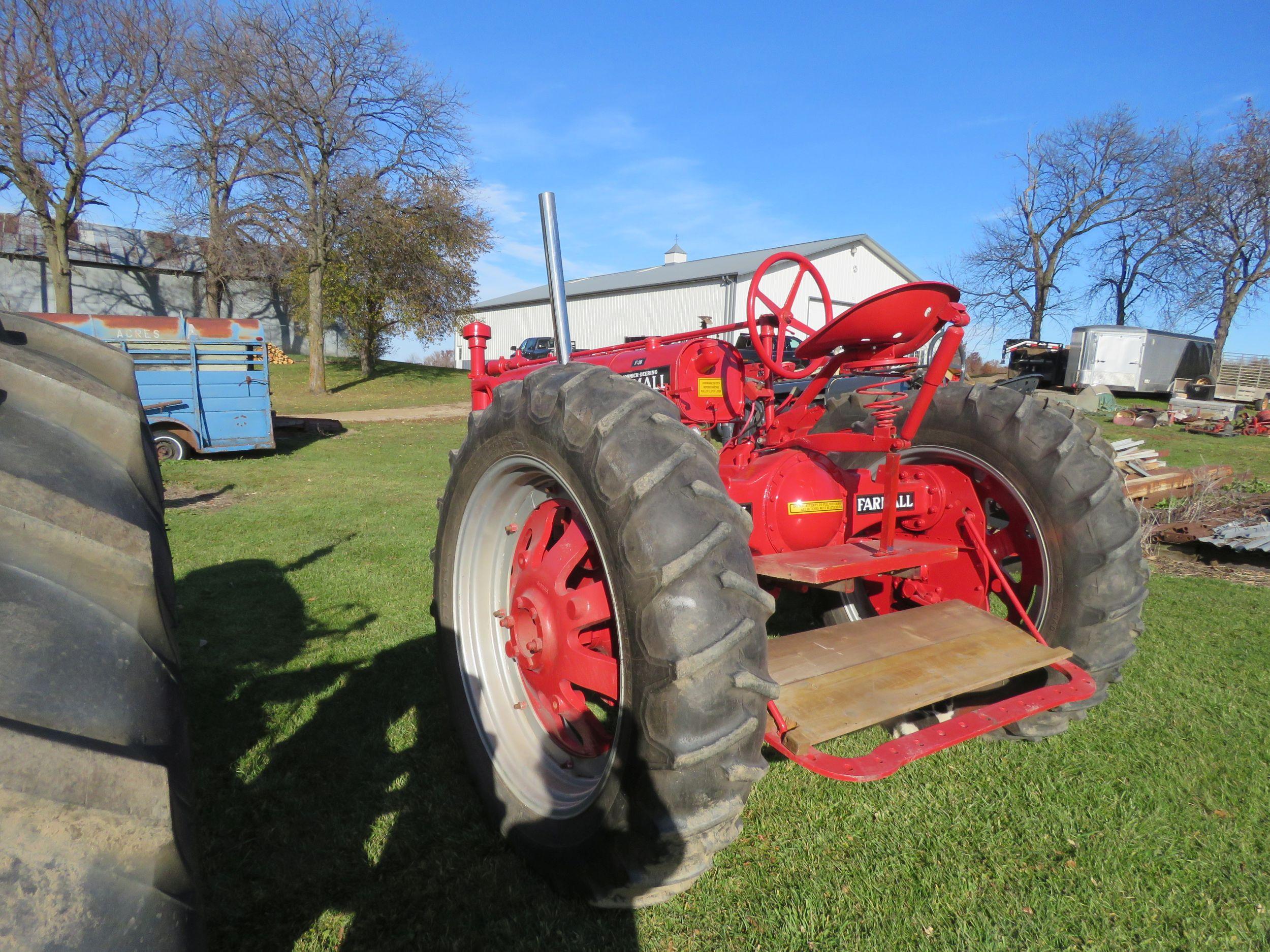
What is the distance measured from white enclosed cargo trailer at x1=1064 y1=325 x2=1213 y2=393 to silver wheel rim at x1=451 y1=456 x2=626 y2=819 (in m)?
25.6

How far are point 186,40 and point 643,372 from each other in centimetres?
2528

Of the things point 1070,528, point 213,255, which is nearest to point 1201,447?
point 1070,528

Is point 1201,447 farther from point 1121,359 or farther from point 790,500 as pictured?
point 790,500

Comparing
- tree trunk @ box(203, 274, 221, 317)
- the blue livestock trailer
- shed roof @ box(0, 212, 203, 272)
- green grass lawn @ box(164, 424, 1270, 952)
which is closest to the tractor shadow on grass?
green grass lawn @ box(164, 424, 1270, 952)

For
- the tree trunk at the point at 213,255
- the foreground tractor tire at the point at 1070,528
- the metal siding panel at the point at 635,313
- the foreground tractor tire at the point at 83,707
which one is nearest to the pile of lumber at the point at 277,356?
the tree trunk at the point at 213,255

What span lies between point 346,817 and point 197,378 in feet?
32.7

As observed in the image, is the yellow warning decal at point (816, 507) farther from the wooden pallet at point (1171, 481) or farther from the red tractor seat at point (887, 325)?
the wooden pallet at point (1171, 481)

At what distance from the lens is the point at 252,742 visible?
2.97m

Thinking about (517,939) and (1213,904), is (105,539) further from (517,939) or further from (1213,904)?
(1213,904)

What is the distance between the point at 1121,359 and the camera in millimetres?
24234

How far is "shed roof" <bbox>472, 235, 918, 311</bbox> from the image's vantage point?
96.8 feet

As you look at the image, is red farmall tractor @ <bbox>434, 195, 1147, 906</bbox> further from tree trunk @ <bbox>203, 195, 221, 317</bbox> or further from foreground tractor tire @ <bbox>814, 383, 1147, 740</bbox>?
tree trunk @ <bbox>203, 195, 221, 317</bbox>

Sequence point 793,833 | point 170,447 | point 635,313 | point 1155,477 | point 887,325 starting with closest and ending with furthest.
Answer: point 887,325 < point 793,833 < point 1155,477 < point 170,447 < point 635,313

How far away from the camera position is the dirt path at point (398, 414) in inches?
704
